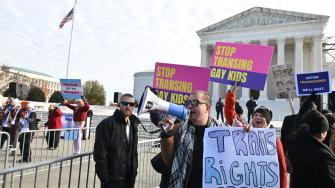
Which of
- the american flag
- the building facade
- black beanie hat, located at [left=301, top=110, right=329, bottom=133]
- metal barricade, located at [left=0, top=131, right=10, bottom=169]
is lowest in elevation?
metal barricade, located at [left=0, top=131, right=10, bottom=169]

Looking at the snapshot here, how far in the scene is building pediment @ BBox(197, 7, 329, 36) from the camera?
41281 mm

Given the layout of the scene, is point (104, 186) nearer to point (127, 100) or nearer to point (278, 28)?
point (127, 100)

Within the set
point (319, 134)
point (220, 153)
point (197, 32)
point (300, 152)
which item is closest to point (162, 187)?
point (220, 153)

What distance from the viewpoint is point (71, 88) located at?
1180cm

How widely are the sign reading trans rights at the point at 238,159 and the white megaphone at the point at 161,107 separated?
0.27 metres

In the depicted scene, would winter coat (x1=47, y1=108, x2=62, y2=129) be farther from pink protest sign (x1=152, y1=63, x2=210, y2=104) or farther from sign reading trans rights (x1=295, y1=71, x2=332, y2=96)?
sign reading trans rights (x1=295, y1=71, x2=332, y2=96)

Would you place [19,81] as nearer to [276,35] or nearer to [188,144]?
[276,35]

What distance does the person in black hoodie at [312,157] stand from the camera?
2.89m

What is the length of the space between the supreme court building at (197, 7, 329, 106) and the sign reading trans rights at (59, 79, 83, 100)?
31103mm

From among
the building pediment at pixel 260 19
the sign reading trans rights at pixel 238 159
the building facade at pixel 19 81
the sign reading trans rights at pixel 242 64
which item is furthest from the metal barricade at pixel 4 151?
the building pediment at pixel 260 19

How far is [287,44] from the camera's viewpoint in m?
45.8

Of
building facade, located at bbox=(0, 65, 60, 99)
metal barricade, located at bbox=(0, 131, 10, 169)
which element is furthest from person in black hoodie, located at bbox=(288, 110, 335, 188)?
building facade, located at bbox=(0, 65, 60, 99)

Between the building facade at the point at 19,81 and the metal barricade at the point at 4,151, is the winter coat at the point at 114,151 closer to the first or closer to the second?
the metal barricade at the point at 4,151

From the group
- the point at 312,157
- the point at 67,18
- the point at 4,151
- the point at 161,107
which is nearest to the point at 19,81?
the point at 67,18
